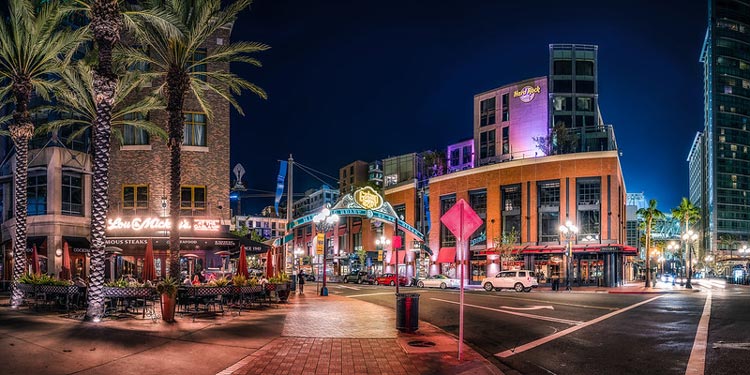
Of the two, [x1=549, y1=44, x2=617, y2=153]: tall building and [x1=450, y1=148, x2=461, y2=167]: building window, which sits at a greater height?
[x1=549, y1=44, x2=617, y2=153]: tall building

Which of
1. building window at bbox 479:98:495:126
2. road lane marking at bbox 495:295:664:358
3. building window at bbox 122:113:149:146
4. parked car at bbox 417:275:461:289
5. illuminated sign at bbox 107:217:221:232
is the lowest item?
parked car at bbox 417:275:461:289

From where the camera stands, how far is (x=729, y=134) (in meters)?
165

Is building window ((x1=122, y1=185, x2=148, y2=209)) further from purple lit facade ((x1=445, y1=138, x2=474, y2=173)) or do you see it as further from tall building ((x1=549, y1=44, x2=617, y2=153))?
tall building ((x1=549, y1=44, x2=617, y2=153))

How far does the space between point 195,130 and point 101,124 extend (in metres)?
17.7

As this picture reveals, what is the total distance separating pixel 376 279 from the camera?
58.1 m

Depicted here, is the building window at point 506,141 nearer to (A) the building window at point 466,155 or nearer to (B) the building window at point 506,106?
(B) the building window at point 506,106

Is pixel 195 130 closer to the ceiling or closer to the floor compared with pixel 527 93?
closer to the floor

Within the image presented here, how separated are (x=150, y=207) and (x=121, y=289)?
17469 mm

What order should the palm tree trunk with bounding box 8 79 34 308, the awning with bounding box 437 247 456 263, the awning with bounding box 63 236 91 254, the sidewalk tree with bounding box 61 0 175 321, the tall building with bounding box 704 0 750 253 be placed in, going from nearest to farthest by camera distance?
the sidewalk tree with bounding box 61 0 175 321 → the palm tree trunk with bounding box 8 79 34 308 → the awning with bounding box 63 236 91 254 → the awning with bounding box 437 247 456 263 → the tall building with bounding box 704 0 750 253

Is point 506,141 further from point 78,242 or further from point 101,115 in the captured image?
point 101,115

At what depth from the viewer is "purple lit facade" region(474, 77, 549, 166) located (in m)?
70.3

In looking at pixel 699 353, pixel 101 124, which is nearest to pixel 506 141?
pixel 101 124

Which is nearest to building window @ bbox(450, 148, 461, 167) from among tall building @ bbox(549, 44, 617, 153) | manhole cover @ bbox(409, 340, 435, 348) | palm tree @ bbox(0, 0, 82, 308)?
tall building @ bbox(549, 44, 617, 153)

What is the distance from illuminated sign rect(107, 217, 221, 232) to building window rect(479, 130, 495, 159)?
49.8 meters
